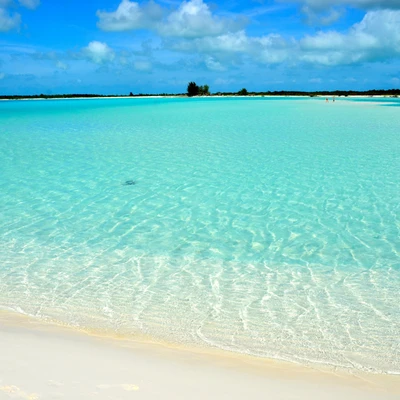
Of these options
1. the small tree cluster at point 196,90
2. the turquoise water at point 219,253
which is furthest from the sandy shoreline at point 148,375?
the small tree cluster at point 196,90

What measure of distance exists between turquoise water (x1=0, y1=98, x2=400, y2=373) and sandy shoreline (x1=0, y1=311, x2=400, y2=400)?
0.80ft

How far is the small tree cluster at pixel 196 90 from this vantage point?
131 m

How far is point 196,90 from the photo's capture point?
133125 millimetres

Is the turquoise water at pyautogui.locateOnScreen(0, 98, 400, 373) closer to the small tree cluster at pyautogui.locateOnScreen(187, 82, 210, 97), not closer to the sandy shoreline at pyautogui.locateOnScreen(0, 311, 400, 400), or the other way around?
the sandy shoreline at pyautogui.locateOnScreen(0, 311, 400, 400)

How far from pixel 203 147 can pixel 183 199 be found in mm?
7540

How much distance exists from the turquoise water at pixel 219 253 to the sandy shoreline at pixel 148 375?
0.24 m

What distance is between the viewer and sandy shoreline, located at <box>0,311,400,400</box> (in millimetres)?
2910

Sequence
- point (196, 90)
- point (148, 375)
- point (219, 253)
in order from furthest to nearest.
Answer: point (196, 90) < point (219, 253) < point (148, 375)

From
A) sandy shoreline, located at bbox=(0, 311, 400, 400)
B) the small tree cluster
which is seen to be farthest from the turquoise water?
the small tree cluster

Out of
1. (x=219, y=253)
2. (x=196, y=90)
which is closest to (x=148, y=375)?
(x=219, y=253)

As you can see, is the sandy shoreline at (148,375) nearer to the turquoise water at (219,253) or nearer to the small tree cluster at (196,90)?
the turquoise water at (219,253)

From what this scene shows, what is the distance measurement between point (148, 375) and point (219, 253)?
2982mm

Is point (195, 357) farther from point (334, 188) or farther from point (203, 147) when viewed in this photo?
point (203, 147)

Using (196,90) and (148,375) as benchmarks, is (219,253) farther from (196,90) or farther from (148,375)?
(196,90)
